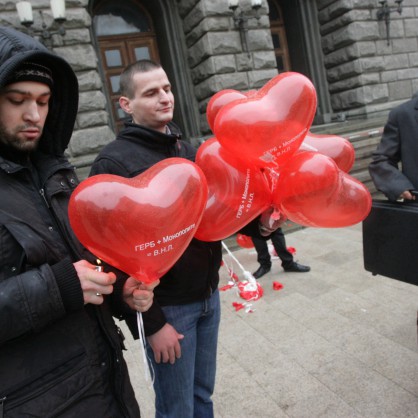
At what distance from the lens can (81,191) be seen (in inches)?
40.8

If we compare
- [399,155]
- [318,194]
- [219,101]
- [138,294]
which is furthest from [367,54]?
[138,294]

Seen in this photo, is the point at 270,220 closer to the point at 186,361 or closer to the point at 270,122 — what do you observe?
the point at 270,122

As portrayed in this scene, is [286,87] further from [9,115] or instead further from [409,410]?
[409,410]

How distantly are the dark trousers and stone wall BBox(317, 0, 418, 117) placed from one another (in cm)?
583

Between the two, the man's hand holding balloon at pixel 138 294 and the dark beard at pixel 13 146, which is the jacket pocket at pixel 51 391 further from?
the dark beard at pixel 13 146

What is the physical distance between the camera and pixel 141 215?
1.06 metres

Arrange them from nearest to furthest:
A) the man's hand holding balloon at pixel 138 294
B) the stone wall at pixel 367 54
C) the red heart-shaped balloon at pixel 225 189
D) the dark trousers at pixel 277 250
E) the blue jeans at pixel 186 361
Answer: the man's hand holding balloon at pixel 138 294 → the red heart-shaped balloon at pixel 225 189 → the blue jeans at pixel 186 361 → the dark trousers at pixel 277 250 → the stone wall at pixel 367 54

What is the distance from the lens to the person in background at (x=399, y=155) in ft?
8.14

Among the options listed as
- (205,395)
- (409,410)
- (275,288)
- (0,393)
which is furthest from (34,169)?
(275,288)

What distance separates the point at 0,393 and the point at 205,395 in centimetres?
103

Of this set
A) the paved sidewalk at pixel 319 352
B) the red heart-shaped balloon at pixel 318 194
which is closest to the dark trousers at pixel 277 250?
the paved sidewalk at pixel 319 352

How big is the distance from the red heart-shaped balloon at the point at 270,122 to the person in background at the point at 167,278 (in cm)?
35

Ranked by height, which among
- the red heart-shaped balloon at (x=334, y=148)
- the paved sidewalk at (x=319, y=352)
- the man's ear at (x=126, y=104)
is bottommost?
the paved sidewalk at (x=319, y=352)

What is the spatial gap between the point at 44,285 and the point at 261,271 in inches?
136
